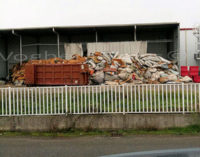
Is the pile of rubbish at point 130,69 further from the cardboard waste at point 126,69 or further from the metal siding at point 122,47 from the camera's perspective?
the metal siding at point 122,47

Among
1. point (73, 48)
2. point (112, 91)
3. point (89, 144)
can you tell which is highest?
point (73, 48)

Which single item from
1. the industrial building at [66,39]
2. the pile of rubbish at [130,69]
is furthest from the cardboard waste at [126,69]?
the industrial building at [66,39]

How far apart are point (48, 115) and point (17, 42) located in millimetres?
18486

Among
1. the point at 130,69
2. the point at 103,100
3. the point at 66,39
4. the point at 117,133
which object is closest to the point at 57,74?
the point at 130,69

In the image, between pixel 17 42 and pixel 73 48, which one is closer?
pixel 73 48

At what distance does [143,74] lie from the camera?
18547mm

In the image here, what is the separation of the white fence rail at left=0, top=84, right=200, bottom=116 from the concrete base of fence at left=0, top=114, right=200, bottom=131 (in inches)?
8.5

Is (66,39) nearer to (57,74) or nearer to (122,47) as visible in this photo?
(122,47)

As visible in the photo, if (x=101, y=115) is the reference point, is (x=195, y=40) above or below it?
above

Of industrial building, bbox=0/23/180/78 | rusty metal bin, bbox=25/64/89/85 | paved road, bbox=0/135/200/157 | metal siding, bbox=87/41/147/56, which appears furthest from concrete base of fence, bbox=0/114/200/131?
industrial building, bbox=0/23/180/78

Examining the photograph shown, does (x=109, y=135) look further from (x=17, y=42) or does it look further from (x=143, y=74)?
(x=17, y=42)

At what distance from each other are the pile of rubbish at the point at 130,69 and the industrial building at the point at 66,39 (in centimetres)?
299

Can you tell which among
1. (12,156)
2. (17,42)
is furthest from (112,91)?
(17,42)

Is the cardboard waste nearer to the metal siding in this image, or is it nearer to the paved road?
the metal siding
